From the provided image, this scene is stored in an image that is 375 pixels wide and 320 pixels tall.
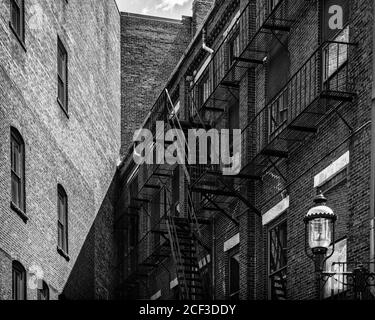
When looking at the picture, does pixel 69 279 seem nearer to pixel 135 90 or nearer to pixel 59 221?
pixel 59 221

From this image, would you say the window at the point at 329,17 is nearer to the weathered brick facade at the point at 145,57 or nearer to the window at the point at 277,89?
the window at the point at 277,89

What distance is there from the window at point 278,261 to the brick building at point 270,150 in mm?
26

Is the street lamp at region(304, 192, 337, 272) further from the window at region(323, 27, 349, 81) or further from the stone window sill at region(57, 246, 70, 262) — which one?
the stone window sill at region(57, 246, 70, 262)

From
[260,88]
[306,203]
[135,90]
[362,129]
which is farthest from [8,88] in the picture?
[135,90]

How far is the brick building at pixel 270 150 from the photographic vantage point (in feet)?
66.7

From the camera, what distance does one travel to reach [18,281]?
27.1m

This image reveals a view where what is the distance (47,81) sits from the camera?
30391mm

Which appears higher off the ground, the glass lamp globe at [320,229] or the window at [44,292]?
the window at [44,292]

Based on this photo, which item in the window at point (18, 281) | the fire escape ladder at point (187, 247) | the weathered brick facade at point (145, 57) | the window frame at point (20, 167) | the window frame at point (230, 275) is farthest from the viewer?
the weathered brick facade at point (145, 57)

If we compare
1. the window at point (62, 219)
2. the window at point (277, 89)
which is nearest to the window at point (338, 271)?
the window at point (277, 89)

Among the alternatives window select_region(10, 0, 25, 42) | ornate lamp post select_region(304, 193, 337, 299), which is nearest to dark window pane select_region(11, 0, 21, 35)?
window select_region(10, 0, 25, 42)

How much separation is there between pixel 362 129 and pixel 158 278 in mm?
16028

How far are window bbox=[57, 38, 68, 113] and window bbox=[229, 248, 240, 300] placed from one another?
25.7 ft
